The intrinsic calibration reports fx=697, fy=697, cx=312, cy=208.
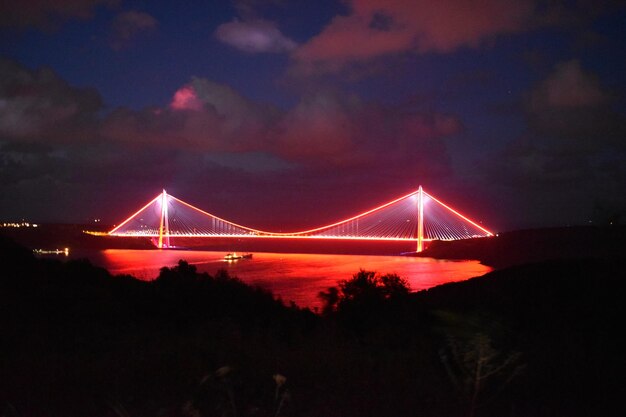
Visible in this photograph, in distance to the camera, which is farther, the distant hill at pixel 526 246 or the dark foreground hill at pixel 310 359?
the distant hill at pixel 526 246

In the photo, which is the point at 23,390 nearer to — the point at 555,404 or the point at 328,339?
the point at 328,339

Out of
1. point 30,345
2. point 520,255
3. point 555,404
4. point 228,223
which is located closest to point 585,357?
point 555,404

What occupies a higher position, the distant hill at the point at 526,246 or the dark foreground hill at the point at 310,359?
the distant hill at the point at 526,246

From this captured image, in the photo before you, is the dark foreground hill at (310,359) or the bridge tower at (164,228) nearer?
the dark foreground hill at (310,359)

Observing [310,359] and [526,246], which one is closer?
[310,359]
